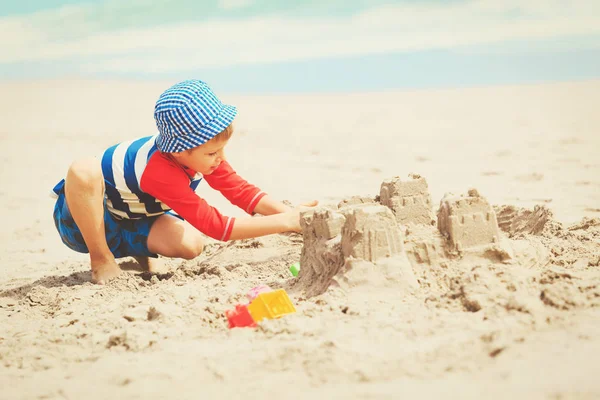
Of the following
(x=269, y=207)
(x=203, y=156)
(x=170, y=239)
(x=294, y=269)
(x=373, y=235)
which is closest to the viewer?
(x=373, y=235)

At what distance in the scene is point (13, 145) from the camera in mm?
8180

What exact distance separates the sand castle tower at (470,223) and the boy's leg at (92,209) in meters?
1.60

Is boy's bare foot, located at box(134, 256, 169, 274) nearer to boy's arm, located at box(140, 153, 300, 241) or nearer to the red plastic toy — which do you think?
boy's arm, located at box(140, 153, 300, 241)

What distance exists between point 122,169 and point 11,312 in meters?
0.80

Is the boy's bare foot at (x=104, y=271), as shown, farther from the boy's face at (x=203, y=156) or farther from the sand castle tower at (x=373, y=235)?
the sand castle tower at (x=373, y=235)

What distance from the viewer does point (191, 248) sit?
3.26 meters

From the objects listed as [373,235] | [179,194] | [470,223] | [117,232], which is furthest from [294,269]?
[117,232]

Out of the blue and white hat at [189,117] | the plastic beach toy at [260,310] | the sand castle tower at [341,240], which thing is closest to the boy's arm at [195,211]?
the blue and white hat at [189,117]

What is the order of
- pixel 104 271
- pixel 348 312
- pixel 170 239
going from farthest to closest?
pixel 170 239, pixel 104 271, pixel 348 312

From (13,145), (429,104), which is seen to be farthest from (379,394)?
(429,104)

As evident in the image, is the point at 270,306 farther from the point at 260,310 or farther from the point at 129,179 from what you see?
the point at 129,179

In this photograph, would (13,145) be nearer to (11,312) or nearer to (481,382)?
(11,312)

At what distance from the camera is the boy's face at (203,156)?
9.11ft

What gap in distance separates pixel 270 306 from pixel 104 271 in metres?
1.21
